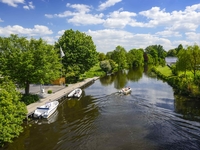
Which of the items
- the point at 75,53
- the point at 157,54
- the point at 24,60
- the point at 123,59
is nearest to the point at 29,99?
the point at 24,60

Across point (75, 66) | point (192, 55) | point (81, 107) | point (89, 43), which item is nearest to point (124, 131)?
point (81, 107)

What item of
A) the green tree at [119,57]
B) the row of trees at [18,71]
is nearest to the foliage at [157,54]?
the green tree at [119,57]

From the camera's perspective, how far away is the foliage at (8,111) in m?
16.0

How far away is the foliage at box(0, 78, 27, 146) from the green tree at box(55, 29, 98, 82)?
25.8m

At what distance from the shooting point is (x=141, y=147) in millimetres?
15867

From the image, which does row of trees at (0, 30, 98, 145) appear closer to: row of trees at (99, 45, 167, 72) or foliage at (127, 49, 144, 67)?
row of trees at (99, 45, 167, 72)

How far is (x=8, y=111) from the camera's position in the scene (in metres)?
17.1

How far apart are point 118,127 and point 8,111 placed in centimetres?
1061

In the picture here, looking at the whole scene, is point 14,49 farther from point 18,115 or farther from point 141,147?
point 141,147

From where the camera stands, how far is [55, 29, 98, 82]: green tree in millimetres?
45938

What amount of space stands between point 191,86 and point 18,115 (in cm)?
2629

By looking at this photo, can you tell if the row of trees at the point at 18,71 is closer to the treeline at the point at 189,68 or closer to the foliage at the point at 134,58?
the treeline at the point at 189,68

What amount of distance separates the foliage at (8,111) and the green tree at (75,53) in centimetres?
2576

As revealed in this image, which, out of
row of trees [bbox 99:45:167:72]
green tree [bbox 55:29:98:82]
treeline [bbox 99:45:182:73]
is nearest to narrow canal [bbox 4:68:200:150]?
green tree [bbox 55:29:98:82]
